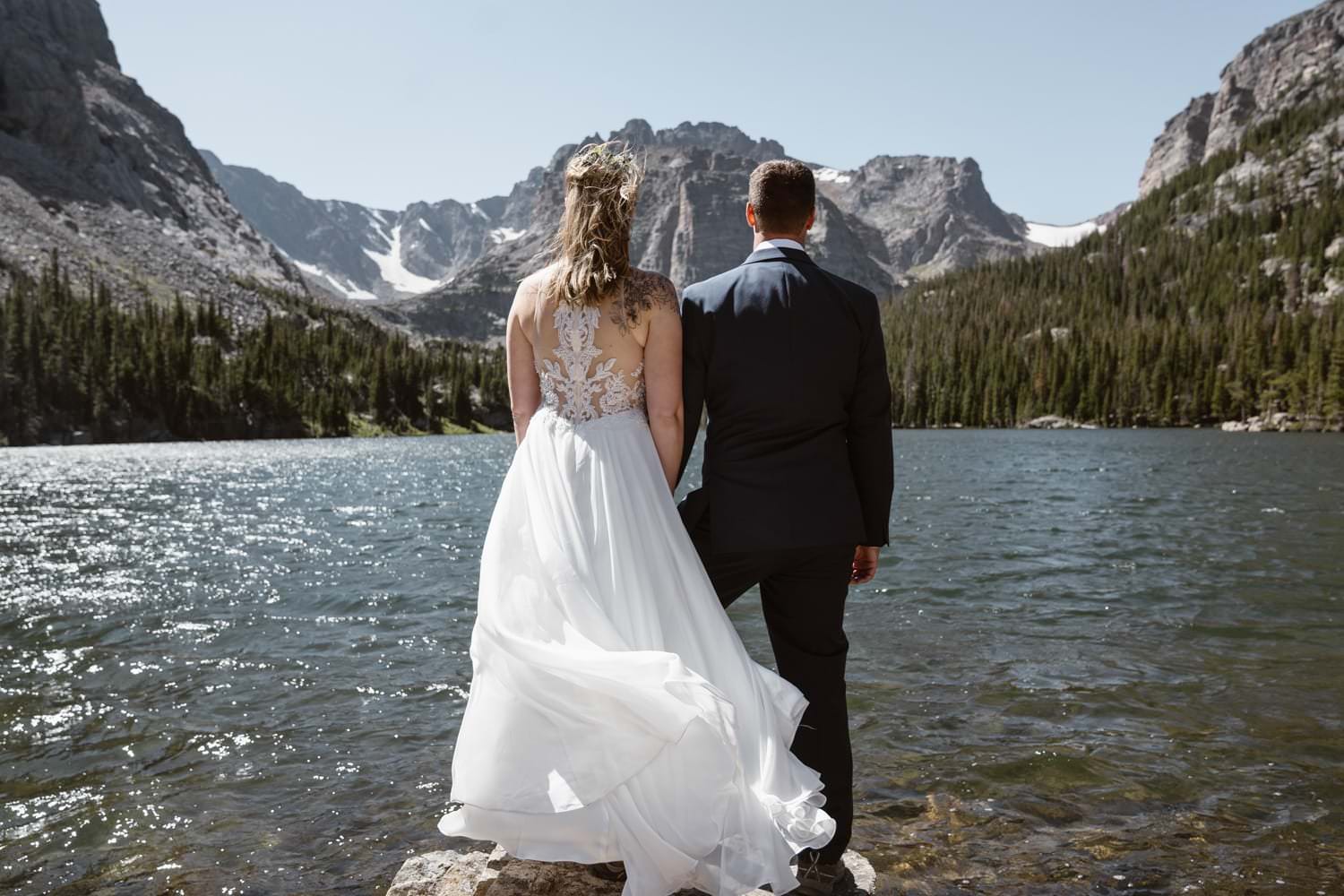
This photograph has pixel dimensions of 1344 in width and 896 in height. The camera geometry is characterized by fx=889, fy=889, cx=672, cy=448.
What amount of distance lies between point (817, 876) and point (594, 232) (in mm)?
3887

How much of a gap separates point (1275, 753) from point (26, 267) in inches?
7027

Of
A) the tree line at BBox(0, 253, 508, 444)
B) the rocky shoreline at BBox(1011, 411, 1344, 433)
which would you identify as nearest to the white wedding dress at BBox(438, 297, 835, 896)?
the tree line at BBox(0, 253, 508, 444)

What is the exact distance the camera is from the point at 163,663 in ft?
42.2

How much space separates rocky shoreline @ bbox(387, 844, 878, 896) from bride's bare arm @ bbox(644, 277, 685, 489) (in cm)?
226

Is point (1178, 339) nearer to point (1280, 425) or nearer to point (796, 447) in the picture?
point (1280, 425)

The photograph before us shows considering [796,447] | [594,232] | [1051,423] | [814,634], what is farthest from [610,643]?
[1051,423]

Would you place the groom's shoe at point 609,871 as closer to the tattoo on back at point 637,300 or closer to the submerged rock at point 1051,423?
the tattoo on back at point 637,300

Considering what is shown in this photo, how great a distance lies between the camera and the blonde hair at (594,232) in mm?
4820

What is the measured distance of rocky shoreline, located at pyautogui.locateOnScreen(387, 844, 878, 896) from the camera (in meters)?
4.93

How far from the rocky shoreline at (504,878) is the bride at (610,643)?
1.93ft

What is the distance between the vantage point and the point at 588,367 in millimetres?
5043

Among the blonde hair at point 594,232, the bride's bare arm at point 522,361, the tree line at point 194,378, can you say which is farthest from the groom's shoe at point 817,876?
the tree line at point 194,378

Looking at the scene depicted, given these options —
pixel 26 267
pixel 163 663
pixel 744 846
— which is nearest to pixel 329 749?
pixel 163 663

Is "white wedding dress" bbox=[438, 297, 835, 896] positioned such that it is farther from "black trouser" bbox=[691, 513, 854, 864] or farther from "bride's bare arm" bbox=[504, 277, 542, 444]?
"black trouser" bbox=[691, 513, 854, 864]
